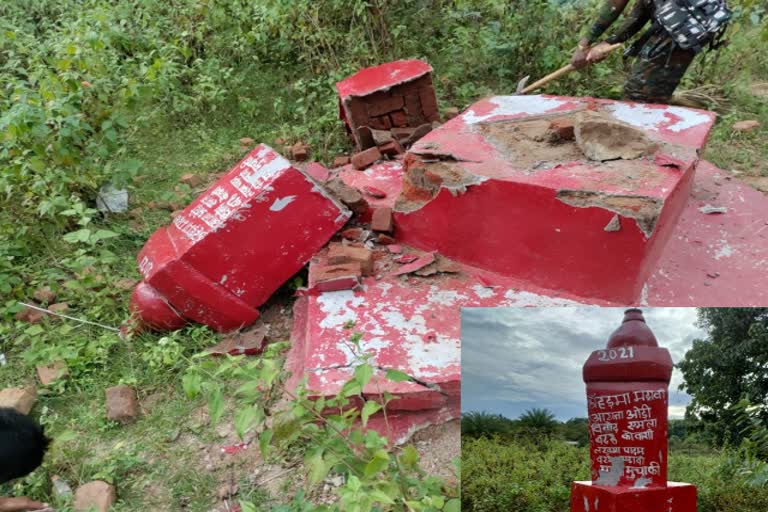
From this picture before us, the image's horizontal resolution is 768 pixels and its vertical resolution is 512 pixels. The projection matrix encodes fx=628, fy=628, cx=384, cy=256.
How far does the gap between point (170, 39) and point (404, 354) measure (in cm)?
443

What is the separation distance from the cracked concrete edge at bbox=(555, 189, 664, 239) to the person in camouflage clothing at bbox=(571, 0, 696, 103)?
6.73 feet

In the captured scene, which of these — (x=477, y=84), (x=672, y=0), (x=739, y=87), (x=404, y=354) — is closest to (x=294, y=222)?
(x=404, y=354)

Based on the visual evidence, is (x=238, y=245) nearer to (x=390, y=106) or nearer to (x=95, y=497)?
(x=95, y=497)

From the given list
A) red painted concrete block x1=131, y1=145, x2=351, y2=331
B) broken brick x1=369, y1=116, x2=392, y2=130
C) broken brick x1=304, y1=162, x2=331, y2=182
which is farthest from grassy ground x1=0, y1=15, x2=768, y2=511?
→ broken brick x1=304, y1=162, x2=331, y2=182

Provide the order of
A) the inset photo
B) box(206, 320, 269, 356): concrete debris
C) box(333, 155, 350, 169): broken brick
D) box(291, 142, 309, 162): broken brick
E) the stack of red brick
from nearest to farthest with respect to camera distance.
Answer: the inset photo → box(206, 320, 269, 356): concrete debris → the stack of red brick → box(333, 155, 350, 169): broken brick → box(291, 142, 309, 162): broken brick

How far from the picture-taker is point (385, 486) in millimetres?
1486

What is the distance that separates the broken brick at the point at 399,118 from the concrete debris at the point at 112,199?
1.92 meters

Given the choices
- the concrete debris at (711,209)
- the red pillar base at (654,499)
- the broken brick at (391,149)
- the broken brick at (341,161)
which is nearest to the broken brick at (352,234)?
the broken brick at (391,149)

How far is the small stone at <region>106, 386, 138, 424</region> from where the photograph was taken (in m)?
2.78

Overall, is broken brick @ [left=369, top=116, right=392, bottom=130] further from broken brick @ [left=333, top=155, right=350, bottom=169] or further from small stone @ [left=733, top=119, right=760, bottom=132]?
small stone @ [left=733, top=119, right=760, bottom=132]

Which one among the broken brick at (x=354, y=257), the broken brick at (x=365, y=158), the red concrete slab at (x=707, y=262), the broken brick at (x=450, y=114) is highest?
the broken brick at (x=365, y=158)

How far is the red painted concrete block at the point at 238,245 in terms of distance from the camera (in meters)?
3.00

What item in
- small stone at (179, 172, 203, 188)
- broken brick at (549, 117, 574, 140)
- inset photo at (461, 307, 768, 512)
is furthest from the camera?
small stone at (179, 172, 203, 188)

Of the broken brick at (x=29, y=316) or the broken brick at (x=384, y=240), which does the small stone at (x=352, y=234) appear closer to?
the broken brick at (x=384, y=240)
